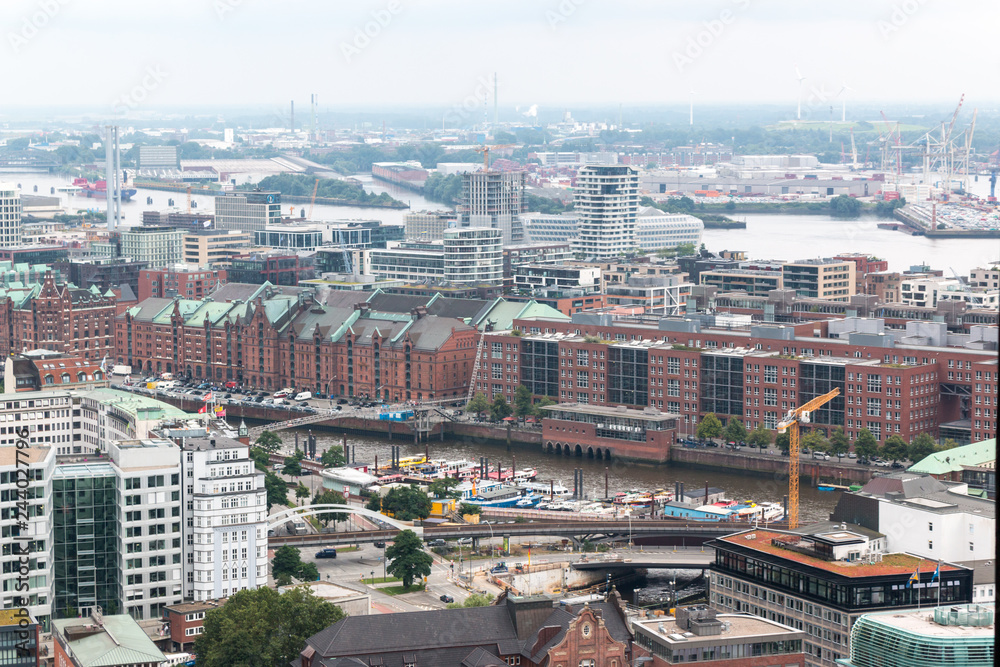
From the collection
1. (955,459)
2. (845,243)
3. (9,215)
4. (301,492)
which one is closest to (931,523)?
(955,459)

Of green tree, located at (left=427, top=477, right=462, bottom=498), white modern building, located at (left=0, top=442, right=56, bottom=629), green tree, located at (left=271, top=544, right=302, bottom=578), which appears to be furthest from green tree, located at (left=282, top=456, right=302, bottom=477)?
white modern building, located at (left=0, top=442, right=56, bottom=629)

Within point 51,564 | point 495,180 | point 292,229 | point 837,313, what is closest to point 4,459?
point 51,564

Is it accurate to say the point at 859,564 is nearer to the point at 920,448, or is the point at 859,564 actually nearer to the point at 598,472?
the point at 920,448

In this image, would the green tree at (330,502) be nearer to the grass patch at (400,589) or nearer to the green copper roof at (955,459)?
the grass patch at (400,589)

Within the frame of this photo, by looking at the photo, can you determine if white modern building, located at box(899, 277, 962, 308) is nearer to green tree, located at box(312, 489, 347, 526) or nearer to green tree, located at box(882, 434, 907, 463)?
green tree, located at box(882, 434, 907, 463)

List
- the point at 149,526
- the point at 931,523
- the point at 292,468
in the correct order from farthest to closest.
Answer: the point at 292,468, the point at 149,526, the point at 931,523

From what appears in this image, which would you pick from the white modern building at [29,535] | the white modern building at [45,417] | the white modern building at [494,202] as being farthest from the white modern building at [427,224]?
the white modern building at [29,535]
